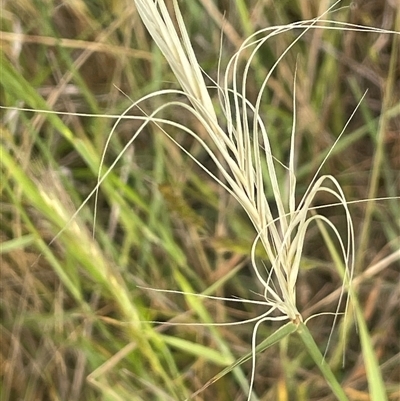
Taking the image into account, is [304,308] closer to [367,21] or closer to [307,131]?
[307,131]

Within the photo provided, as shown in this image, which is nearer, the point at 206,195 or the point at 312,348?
the point at 312,348

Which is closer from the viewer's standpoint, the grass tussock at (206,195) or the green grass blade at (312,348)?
the green grass blade at (312,348)

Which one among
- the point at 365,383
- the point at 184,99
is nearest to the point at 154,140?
the point at 184,99

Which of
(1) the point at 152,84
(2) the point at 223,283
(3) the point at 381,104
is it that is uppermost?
(1) the point at 152,84

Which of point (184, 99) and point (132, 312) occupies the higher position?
point (184, 99)

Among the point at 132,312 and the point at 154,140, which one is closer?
the point at 132,312

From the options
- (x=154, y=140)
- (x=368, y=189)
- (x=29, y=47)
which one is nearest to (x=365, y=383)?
(x=368, y=189)

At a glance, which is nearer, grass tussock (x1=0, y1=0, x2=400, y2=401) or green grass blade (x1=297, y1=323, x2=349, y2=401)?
green grass blade (x1=297, y1=323, x2=349, y2=401)
